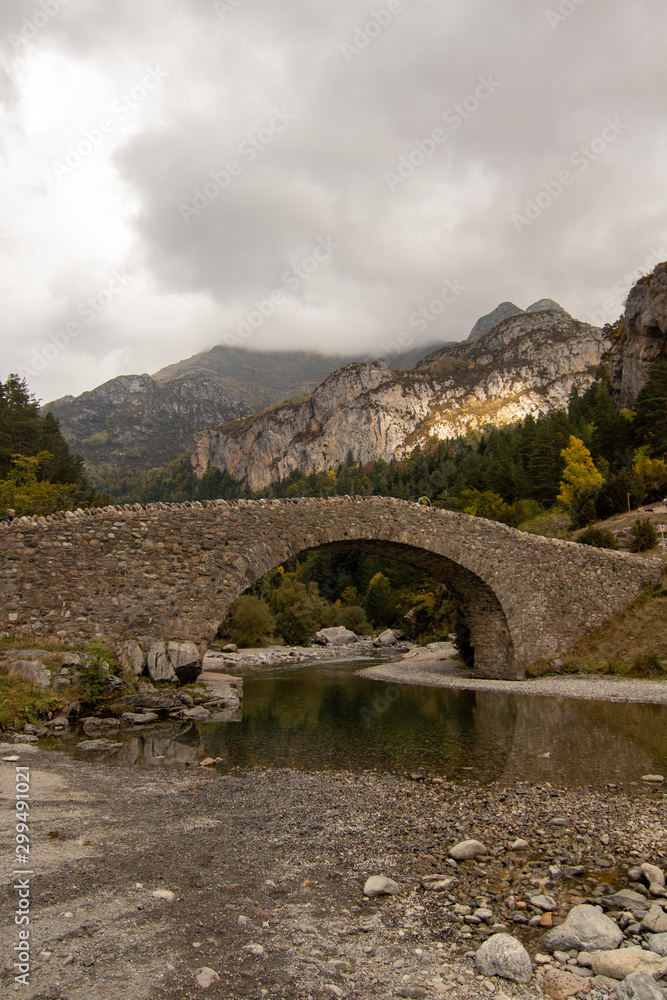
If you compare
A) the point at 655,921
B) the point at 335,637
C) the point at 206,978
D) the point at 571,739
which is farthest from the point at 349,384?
the point at 206,978

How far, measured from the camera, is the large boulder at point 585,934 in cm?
348

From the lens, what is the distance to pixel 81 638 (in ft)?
41.7

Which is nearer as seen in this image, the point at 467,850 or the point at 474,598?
the point at 467,850

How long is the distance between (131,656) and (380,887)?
32.5ft

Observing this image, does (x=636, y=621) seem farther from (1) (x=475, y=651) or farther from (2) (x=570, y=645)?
(1) (x=475, y=651)

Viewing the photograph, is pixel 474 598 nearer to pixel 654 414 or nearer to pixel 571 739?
pixel 571 739

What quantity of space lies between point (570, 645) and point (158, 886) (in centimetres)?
1796

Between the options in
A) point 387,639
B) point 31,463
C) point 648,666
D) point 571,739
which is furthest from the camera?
point 387,639

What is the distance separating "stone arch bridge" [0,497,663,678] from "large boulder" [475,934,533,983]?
11208 mm

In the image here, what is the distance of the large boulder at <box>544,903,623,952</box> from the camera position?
3.48 meters

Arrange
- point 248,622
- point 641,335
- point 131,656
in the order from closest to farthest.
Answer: point 131,656 < point 248,622 < point 641,335

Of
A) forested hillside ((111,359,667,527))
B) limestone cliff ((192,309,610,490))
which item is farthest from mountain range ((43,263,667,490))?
forested hillside ((111,359,667,527))

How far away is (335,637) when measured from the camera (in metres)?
43.2

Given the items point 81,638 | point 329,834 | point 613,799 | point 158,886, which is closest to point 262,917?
point 158,886
